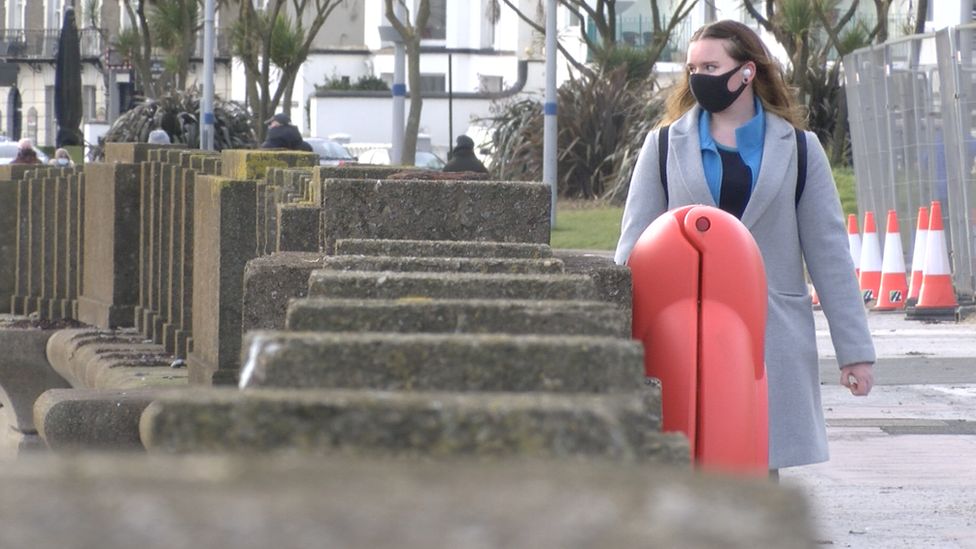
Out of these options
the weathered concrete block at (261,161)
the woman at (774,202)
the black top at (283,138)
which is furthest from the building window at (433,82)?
the woman at (774,202)

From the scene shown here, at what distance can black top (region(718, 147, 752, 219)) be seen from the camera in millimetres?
4316

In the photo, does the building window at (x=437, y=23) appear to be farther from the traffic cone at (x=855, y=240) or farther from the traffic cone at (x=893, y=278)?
the traffic cone at (x=893, y=278)

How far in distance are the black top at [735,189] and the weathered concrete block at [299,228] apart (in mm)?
1423

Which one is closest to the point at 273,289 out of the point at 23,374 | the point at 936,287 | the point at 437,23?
the point at 23,374

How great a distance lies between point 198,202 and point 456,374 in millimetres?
6209

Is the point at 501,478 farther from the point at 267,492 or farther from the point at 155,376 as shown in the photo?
the point at 155,376

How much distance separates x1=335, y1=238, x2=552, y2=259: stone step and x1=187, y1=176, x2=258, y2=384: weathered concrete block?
11.2 ft

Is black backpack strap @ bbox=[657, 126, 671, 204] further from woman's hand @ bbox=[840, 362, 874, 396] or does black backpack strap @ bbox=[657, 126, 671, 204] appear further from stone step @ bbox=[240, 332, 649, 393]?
stone step @ bbox=[240, 332, 649, 393]

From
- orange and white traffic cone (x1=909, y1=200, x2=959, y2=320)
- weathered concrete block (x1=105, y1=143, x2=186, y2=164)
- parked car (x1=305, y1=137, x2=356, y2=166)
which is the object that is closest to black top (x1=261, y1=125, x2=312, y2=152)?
orange and white traffic cone (x1=909, y1=200, x2=959, y2=320)

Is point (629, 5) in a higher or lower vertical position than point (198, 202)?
higher

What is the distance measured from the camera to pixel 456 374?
2062mm

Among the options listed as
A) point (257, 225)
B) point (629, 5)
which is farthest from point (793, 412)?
point (629, 5)

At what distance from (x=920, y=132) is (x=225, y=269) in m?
9.53

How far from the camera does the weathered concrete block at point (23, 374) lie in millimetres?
11273
